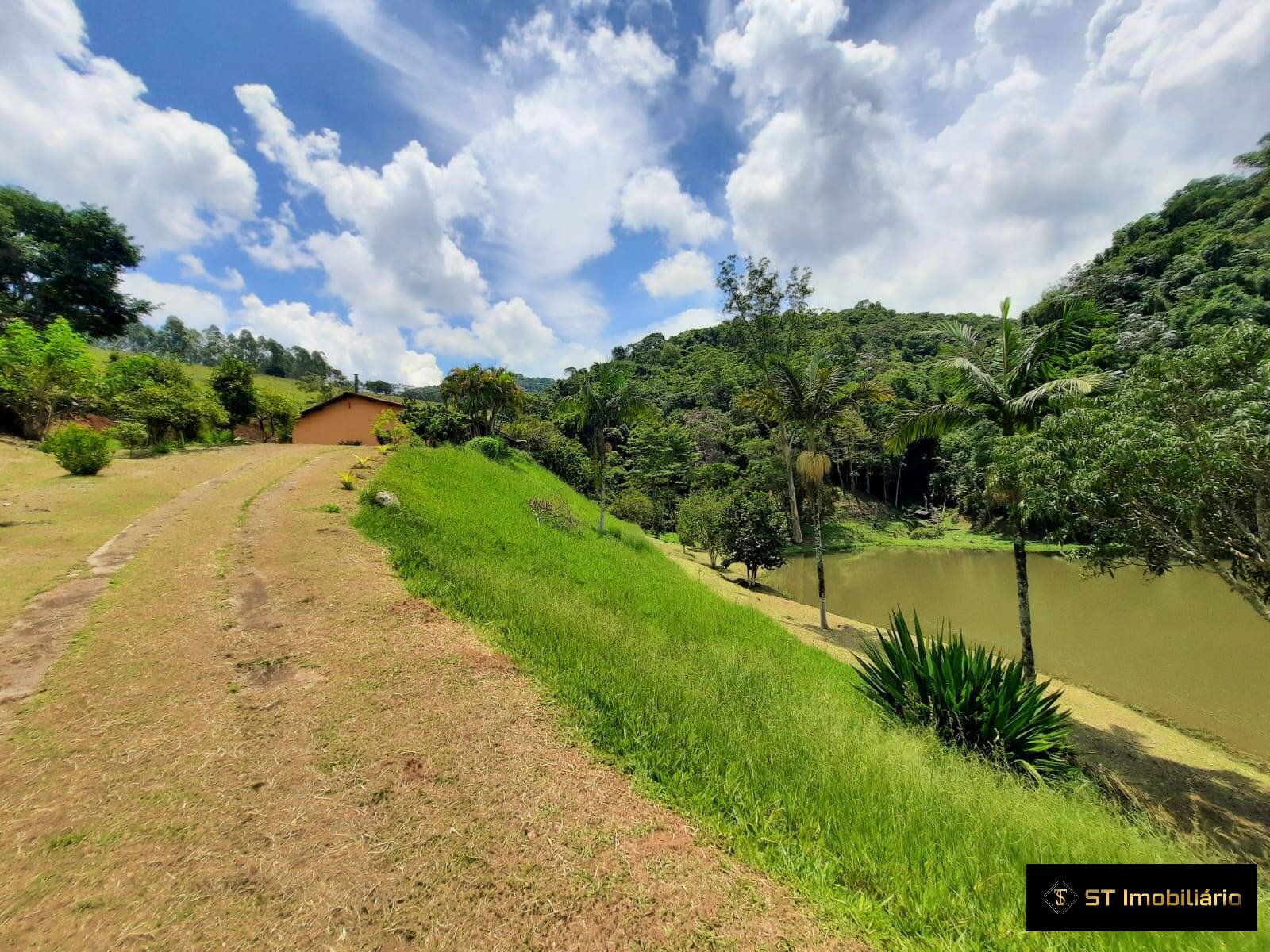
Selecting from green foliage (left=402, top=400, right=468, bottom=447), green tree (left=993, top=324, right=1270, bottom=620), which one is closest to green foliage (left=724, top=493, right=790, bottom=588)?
green tree (left=993, top=324, right=1270, bottom=620)

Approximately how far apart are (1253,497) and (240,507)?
18.1 meters

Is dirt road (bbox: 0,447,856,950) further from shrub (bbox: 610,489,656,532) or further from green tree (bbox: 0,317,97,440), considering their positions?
shrub (bbox: 610,489,656,532)

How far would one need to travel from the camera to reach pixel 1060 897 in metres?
2.60

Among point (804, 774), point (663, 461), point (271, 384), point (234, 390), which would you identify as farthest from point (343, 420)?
point (271, 384)

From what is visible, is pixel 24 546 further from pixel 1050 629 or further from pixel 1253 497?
pixel 1050 629

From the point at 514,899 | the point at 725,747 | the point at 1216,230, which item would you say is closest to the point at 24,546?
the point at 514,899

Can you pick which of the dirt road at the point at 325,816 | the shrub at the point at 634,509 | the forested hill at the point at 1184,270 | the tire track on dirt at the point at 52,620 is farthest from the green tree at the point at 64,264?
the forested hill at the point at 1184,270

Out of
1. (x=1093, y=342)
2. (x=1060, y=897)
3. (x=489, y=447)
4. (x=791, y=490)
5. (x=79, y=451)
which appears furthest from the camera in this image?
(x=1093, y=342)

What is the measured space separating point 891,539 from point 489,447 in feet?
108

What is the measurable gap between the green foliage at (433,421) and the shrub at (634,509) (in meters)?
13.4

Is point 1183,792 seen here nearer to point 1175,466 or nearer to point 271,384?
point 1175,466

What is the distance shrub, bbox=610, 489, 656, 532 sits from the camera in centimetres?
3534

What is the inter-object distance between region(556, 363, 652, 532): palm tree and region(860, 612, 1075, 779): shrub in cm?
1212

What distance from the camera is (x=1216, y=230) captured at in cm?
4094
